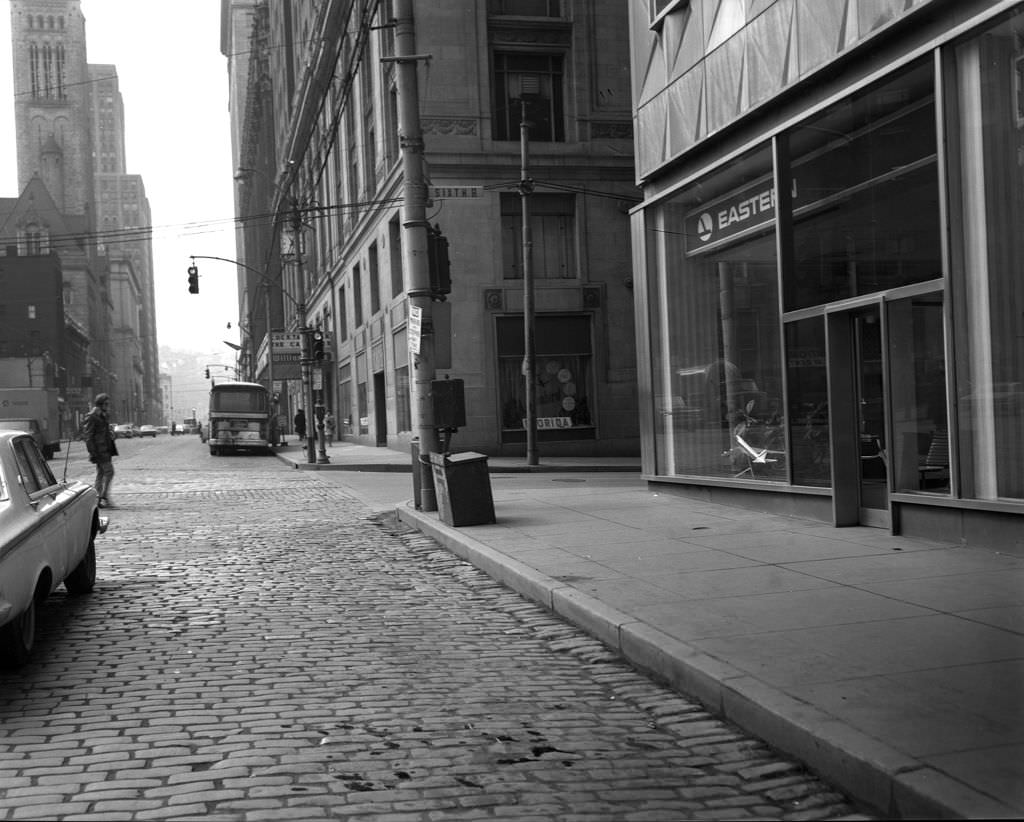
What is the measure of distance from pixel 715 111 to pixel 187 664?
30.8ft

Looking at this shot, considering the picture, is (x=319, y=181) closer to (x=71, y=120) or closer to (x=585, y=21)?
(x=585, y=21)

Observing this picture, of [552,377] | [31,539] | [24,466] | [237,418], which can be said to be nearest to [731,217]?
[24,466]

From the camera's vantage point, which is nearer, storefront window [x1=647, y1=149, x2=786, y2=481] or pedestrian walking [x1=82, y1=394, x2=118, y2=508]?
storefront window [x1=647, y1=149, x2=786, y2=481]

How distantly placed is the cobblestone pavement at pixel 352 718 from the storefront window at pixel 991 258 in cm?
393

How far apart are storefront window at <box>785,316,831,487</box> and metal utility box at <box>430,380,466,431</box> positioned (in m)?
4.15

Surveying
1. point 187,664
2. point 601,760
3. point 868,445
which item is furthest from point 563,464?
point 601,760

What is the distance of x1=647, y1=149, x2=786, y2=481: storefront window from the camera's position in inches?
486

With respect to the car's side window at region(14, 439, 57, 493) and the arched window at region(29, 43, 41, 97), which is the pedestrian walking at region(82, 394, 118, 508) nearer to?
the car's side window at region(14, 439, 57, 493)

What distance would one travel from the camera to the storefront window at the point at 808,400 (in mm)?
11078

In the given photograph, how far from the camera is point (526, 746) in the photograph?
4.90 m

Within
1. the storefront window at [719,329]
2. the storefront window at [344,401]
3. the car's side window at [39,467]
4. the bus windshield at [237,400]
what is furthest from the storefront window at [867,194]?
the bus windshield at [237,400]

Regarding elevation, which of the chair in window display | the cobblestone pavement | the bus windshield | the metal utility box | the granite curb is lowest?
the cobblestone pavement

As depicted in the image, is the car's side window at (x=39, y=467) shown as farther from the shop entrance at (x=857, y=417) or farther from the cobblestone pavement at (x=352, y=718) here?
the shop entrance at (x=857, y=417)

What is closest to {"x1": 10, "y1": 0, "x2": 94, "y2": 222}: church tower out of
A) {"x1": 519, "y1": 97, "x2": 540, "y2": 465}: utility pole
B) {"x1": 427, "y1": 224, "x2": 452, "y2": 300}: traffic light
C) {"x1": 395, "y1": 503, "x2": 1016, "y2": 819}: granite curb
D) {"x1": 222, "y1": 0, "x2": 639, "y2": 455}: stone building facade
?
{"x1": 222, "y1": 0, "x2": 639, "y2": 455}: stone building facade
